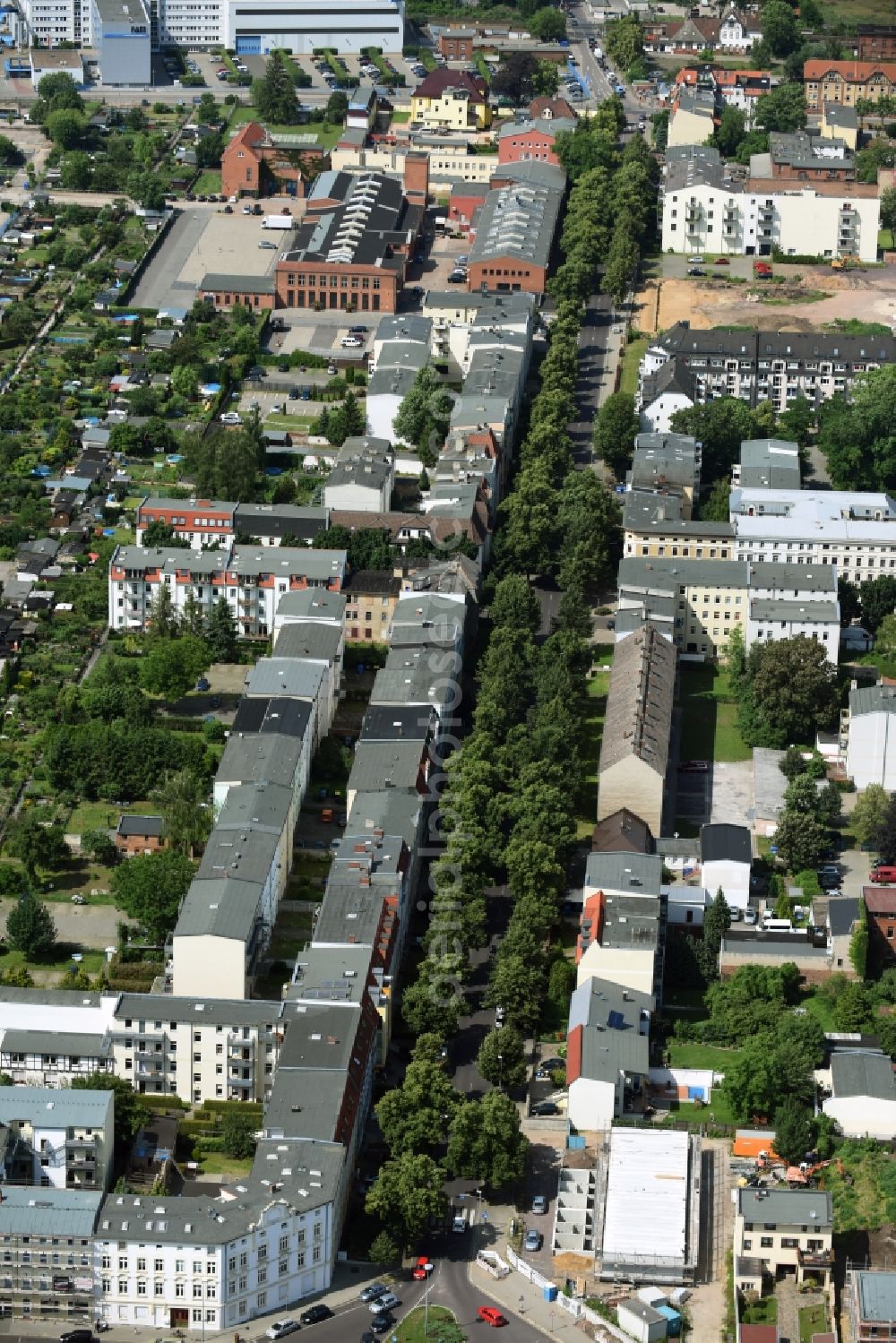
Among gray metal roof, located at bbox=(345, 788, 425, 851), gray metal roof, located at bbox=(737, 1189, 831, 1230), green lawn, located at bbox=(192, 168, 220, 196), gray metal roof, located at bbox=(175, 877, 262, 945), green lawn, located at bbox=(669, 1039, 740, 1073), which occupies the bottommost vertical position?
green lawn, located at bbox=(669, 1039, 740, 1073)

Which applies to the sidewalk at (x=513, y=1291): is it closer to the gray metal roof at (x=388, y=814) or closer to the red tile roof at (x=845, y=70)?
the gray metal roof at (x=388, y=814)

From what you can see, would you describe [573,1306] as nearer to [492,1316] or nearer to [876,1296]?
[492,1316]

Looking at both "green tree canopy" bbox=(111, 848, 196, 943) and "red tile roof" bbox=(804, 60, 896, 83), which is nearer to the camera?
"green tree canopy" bbox=(111, 848, 196, 943)

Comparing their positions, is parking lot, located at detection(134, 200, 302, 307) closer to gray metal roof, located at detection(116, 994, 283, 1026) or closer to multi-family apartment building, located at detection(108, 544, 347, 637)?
multi-family apartment building, located at detection(108, 544, 347, 637)

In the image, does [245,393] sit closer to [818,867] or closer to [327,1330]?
[818,867]

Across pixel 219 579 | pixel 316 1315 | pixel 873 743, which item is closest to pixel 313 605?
pixel 219 579

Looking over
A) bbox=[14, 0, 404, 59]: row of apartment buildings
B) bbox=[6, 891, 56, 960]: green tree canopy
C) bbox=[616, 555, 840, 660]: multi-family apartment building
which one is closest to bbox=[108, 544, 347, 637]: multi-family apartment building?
bbox=[616, 555, 840, 660]: multi-family apartment building

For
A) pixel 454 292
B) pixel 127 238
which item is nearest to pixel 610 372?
pixel 454 292

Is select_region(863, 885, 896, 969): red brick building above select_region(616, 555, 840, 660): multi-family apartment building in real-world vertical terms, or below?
below
